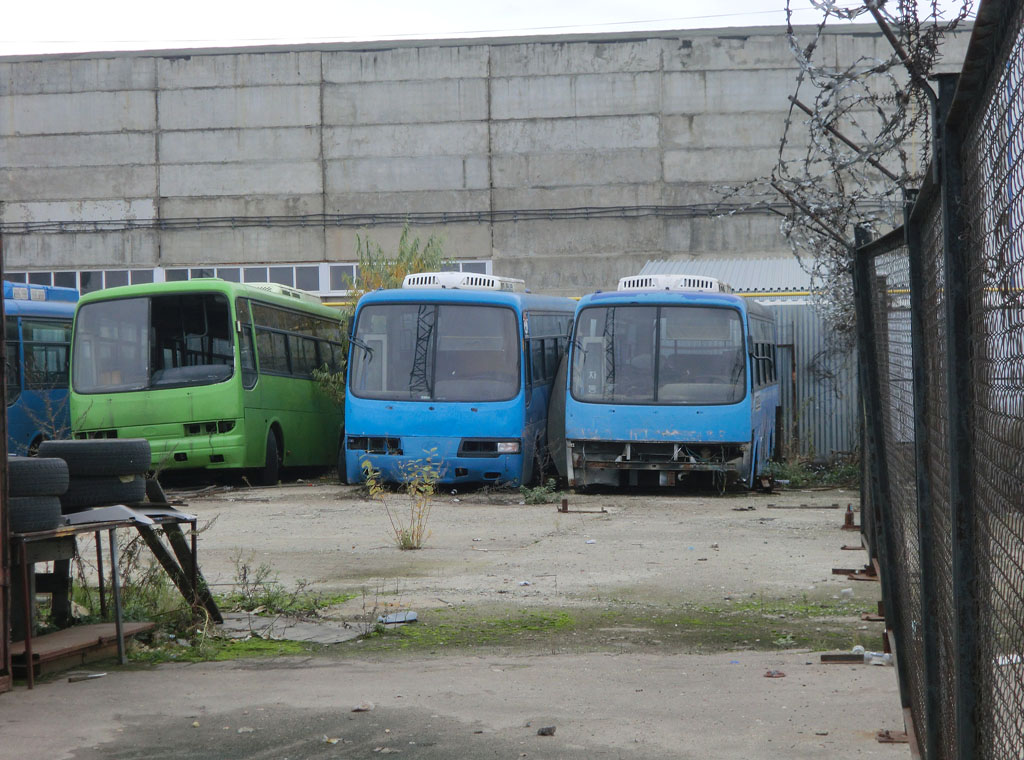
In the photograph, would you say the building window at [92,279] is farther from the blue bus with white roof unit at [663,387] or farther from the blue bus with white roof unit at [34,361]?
the blue bus with white roof unit at [663,387]

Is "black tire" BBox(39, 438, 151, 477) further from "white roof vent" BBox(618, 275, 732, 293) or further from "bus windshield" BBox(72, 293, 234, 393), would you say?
"bus windshield" BBox(72, 293, 234, 393)

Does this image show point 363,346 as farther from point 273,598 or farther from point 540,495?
point 273,598

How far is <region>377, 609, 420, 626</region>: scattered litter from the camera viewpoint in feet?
25.0

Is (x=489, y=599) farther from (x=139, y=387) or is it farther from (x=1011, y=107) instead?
(x=139, y=387)

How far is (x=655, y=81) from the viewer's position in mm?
34406

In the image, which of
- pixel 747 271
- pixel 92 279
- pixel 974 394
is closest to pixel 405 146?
pixel 92 279

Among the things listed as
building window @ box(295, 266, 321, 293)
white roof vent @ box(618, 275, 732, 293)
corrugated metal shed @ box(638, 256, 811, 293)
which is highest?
building window @ box(295, 266, 321, 293)

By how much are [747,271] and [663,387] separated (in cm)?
1434

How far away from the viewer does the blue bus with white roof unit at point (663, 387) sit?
16500 millimetres

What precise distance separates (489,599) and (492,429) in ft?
29.0

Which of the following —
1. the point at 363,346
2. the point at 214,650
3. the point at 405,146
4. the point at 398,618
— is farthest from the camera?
the point at 405,146

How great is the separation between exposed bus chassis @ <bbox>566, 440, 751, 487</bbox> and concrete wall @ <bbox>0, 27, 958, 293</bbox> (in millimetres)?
17818

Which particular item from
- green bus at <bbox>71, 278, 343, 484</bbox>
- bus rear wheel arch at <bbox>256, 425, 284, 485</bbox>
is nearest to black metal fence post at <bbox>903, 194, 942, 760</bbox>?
green bus at <bbox>71, 278, 343, 484</bbox>

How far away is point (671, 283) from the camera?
57.7 feet
